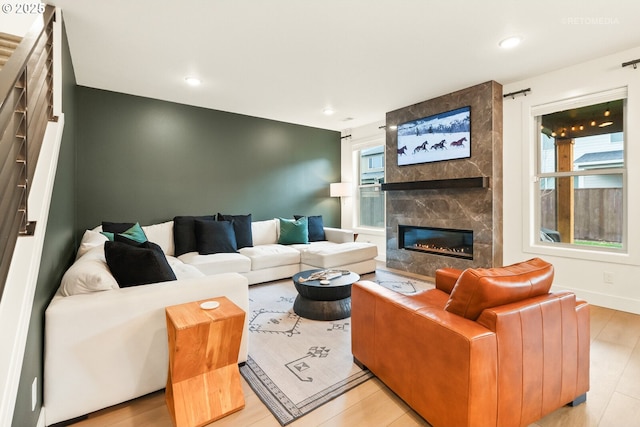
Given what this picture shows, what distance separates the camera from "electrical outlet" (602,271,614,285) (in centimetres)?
309

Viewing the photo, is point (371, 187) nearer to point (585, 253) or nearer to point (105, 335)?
point (585, 253)

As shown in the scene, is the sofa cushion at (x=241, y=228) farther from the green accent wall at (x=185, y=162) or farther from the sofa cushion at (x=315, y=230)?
Result: the sofa cushion at (x=315, y=230)

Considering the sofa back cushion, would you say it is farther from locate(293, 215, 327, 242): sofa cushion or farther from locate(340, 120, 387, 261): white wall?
locate(340, 120, 387, 261): white wall

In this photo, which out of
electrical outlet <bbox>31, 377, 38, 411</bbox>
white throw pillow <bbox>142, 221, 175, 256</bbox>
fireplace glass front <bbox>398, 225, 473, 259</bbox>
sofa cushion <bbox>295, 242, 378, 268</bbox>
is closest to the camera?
electrical outlet <bbox>31, 377, 38, 411</bbox>

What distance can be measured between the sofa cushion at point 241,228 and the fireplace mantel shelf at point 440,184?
2.26m

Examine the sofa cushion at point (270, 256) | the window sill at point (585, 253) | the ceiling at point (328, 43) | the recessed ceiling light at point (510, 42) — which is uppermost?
the ceiling at point (328, 43)

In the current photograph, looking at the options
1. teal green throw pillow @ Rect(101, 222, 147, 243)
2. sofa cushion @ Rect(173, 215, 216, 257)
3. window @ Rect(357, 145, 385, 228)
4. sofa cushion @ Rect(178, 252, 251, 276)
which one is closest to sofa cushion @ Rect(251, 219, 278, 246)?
sofa cushion @ Rect(178, 252, 251, 276)

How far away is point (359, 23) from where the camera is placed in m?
2.48

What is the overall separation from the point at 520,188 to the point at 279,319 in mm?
3209

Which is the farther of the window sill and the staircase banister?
the window sill

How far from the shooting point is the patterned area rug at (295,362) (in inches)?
68.9

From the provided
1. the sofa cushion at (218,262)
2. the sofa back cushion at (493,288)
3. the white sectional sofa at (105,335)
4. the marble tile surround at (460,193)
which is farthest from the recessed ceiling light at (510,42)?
the sofa cushion at (218,262)

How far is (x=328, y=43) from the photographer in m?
2.78

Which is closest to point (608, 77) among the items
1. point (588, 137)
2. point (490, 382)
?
point (588, 137)
